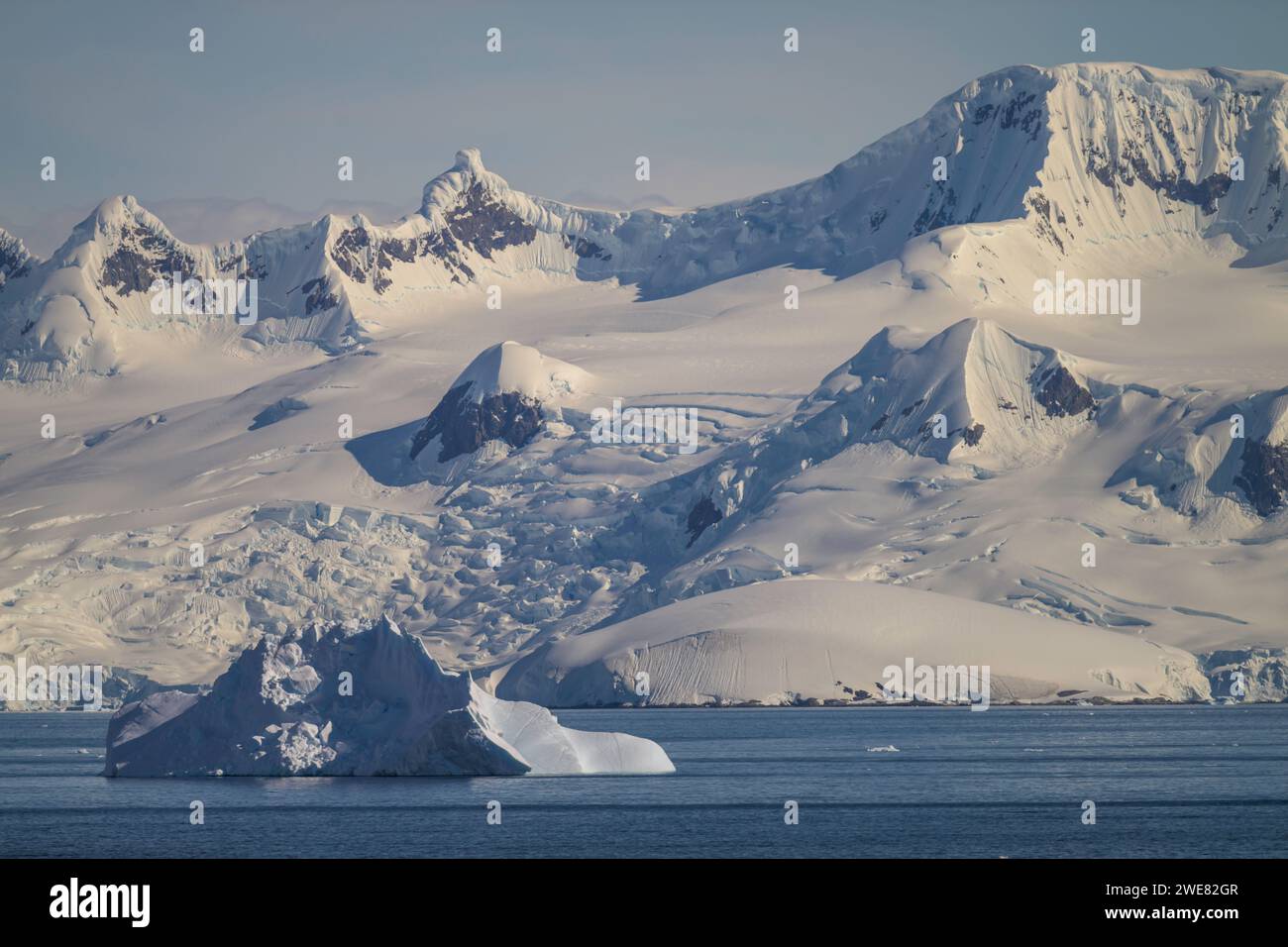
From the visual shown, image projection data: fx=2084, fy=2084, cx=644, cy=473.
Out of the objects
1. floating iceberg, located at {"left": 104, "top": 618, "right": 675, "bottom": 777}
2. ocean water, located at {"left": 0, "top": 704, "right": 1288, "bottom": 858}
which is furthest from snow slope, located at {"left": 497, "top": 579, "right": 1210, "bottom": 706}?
floating iceberg, located at {"left": 104, "top": 618, "right": 675, "bottom": 777}

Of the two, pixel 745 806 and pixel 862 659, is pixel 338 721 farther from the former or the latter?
pixel 862 659

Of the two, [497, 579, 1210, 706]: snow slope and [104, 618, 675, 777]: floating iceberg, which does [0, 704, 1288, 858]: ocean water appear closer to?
[104, 618, 675, 777]: floating iceberg

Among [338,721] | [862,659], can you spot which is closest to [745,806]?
[338,721]

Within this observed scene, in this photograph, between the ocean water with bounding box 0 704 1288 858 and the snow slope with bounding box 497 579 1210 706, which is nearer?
the ocean water with bounding box 0 704 1288 858

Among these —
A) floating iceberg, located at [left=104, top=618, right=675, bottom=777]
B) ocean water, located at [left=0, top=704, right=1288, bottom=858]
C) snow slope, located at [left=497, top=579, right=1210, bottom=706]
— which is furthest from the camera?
snow slope, located at [left=497, top=579, right=1210, bottom=706]

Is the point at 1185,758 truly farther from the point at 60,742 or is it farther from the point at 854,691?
the point at 60,742

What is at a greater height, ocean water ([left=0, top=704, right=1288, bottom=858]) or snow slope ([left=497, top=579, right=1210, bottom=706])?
snow slope ([left=497, top=579, right=1210, bottom=706])
